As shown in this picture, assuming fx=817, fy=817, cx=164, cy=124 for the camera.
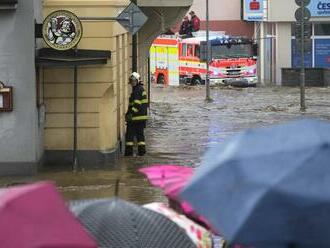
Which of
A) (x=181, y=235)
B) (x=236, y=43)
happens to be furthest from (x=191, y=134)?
(x=236, y=43)

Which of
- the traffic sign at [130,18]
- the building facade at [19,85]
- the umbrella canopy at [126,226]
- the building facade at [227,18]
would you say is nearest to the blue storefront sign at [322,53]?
the building facade at [227,18]

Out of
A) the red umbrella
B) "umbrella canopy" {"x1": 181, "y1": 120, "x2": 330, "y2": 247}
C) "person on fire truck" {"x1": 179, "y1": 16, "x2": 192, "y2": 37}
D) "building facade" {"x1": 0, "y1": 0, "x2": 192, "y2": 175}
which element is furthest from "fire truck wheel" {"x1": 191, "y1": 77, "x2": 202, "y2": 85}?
"umbrella canopy" {"x1": 181, "y1": 120, "x2": 330, "y2": 247}

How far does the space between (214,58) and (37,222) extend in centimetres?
3958

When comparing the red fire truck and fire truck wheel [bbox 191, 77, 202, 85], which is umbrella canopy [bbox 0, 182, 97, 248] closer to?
the red fire truck

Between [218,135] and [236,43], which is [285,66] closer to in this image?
[236,43]

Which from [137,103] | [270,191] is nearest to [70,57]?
[137,103]

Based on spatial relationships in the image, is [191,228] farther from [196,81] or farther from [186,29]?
[196,81]

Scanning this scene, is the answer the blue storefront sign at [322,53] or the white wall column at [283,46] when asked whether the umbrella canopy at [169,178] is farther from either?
the blue storefront sign at [322,53]

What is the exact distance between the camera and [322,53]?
46219mm

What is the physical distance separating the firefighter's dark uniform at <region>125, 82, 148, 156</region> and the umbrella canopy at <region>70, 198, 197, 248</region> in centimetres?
1193

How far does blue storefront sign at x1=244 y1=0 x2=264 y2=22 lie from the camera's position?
4859 cm

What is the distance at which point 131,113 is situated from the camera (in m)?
16.2

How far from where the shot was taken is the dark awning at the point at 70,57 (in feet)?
43.7

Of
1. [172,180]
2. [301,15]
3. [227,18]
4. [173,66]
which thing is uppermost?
[227,18]
